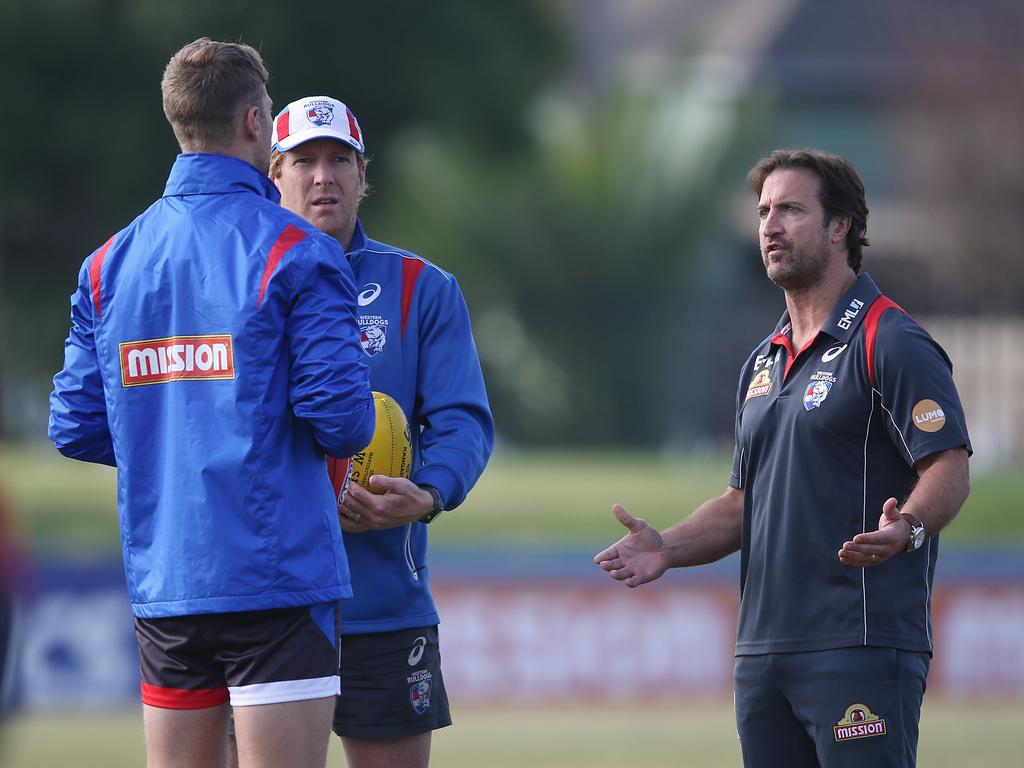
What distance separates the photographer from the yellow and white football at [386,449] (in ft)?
14.9

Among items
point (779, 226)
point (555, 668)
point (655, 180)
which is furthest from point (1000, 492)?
point (655, 180)

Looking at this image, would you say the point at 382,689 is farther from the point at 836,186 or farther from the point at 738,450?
the point at 836,186

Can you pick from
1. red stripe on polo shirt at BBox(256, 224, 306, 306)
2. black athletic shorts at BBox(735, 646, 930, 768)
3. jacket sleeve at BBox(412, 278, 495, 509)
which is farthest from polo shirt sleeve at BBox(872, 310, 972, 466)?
red stripe on polo shirt at BBox(256, 224, 306, 306)

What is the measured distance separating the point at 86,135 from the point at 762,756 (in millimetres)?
14686

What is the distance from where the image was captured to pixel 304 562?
3881 mm

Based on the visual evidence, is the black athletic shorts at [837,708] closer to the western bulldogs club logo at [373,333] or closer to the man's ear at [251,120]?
the western bulldogs club logo at [373,333]

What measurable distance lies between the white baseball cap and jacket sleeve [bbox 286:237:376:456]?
88 centimetres

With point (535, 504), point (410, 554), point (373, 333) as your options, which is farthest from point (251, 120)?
point (535, 504)

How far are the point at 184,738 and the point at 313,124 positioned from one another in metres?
1.77

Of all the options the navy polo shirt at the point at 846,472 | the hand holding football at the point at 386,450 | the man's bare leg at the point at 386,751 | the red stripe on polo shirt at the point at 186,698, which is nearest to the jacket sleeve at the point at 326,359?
the hand holding football at the point at 386,450

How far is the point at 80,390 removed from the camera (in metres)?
4.17

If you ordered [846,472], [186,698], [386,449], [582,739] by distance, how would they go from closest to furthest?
1. [186,698]
2. [846,472]
3. [386,449]
4. [582,739]

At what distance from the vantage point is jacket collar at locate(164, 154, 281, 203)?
406 cm

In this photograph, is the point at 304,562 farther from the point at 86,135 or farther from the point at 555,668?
the point at 86,135
